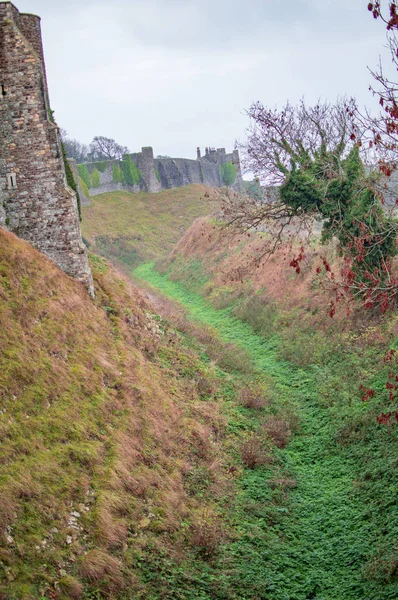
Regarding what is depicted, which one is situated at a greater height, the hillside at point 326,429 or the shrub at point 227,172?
the shrub at point 227,172

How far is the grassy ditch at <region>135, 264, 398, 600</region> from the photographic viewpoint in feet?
26.9

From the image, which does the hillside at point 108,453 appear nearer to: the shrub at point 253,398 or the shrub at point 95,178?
the shrub at point 253,398

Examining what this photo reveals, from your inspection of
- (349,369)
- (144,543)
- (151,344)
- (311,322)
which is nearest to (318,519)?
(144,543)

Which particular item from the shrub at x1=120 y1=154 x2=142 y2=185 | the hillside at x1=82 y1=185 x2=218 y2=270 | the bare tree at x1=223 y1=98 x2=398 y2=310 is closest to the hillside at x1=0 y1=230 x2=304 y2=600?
the bare tree at x1=223 y1=98 x2=398 y2=310

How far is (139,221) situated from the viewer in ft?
185

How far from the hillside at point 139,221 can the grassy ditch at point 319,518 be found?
30393 mm

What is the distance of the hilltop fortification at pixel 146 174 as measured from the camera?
63.8 m

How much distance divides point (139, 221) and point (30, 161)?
1636 inches

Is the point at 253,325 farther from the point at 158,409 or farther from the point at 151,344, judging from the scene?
the point at 158,409

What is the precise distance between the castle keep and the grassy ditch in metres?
7.87

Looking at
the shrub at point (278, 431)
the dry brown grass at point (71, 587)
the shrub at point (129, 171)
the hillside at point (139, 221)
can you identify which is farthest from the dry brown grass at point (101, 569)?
the shrub at point (129, 171)

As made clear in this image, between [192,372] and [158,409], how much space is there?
11.6 ft

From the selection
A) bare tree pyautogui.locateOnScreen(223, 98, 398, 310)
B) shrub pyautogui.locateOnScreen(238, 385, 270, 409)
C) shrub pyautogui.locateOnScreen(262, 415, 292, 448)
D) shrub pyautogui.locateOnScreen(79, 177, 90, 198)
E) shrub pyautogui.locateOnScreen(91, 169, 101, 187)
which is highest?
shrub pyautogui.locateOnScreen(91, 169, 101, 187)

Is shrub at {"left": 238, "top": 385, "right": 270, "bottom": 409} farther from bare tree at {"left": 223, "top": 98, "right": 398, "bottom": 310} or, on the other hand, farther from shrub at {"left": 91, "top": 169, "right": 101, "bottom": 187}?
shrub at {"left": 91, "top": 169, "right": 101, "bottom": 187}
